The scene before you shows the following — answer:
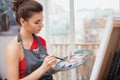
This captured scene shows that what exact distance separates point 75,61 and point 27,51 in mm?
298

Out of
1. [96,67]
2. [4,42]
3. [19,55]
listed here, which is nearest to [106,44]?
[96,67]

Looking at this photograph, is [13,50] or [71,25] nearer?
[13,50]

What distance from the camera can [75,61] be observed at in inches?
51.4

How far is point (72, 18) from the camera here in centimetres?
323

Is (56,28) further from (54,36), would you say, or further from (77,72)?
(77,72)

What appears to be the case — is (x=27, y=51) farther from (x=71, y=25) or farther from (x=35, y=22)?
(x=71, y=25)

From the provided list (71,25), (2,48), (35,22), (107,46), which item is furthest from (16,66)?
(2,48)

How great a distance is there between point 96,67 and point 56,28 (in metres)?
2.39

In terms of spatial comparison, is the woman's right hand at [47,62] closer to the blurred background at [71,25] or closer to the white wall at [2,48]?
the blurred background at [71,25]

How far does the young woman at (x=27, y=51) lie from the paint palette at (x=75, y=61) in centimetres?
6

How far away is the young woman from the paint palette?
0.18 ft

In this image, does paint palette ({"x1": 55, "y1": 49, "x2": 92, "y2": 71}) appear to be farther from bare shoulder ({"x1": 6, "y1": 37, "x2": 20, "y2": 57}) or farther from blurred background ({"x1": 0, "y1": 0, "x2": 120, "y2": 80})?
blurred background ({"x1": 0, "y1": 0, "x2": 120, "y2": 80})

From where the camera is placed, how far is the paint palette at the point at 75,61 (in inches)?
49.8

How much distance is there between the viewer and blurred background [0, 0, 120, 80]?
3225mm
